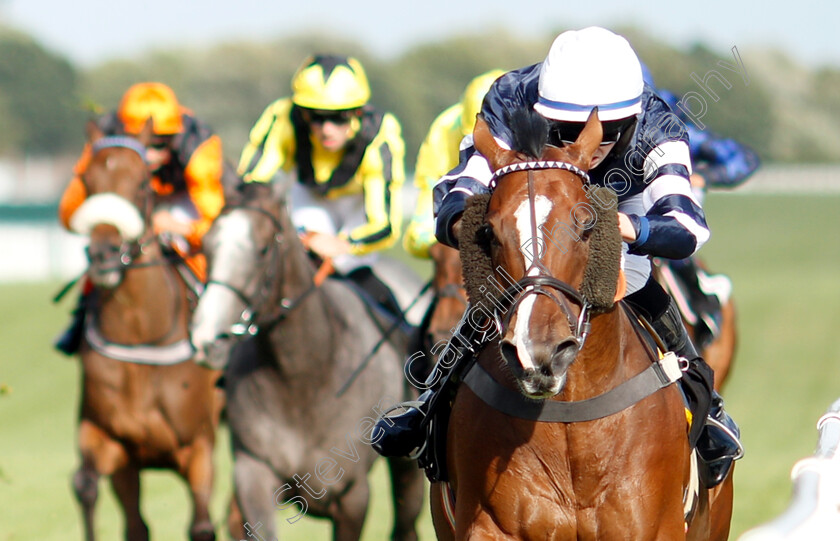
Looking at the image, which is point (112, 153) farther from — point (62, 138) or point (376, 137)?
point (62, 138)

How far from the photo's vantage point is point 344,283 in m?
6.47

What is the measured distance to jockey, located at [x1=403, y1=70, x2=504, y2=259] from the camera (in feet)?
21.4

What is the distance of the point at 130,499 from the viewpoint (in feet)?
21.6

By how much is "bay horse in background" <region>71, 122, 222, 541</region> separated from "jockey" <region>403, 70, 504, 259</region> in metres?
1.43

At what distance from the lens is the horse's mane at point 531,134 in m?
3.20

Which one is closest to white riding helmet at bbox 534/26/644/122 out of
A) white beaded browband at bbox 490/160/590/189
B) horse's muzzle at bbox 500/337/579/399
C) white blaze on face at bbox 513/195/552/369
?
white beaded browband at bbox 490/160/590/189

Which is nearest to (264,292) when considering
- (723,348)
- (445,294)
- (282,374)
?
(282,374)

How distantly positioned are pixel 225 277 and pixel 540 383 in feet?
9.56

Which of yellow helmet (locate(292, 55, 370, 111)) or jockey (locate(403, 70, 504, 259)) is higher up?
yellow helmet (locate(292, 55, 370, 111))

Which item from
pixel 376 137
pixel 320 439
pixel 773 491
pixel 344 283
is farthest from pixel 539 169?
pixel 773 491

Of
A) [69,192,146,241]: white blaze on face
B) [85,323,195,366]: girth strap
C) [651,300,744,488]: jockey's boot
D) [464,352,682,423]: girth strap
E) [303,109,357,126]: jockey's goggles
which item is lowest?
[85,323,195,366]: girth strap

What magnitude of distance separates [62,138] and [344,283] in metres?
A: 37.6

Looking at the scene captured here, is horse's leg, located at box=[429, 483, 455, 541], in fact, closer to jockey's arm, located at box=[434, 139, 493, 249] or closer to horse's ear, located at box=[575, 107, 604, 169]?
jockey's arm, located at box=[434, 139, 493, 249]

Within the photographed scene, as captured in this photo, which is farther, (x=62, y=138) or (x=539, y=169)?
(x=62, y=138)
